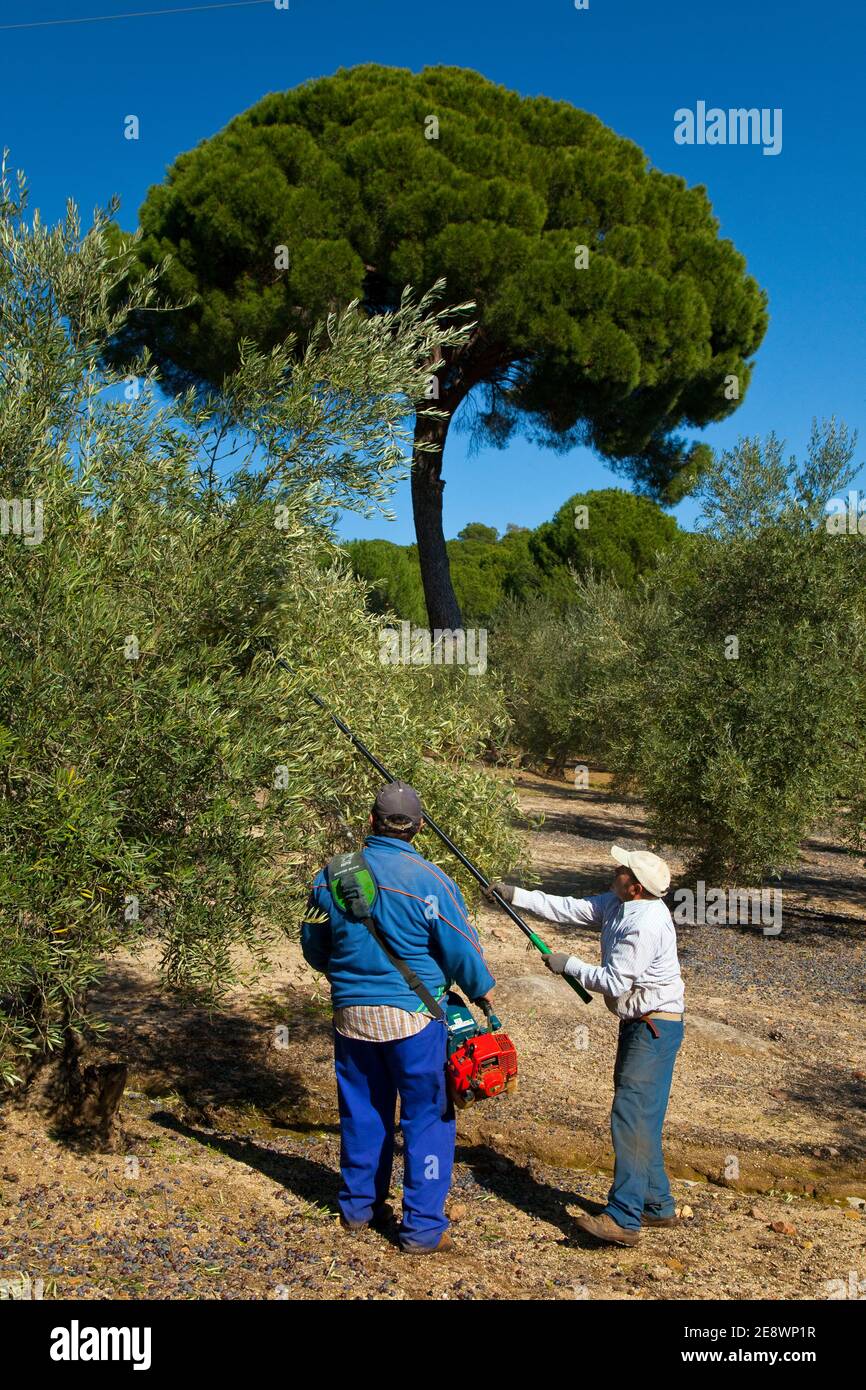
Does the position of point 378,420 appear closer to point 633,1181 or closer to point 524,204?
point 633,1181

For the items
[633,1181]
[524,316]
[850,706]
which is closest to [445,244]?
[524,316]

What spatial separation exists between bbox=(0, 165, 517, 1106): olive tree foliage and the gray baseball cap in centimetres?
34

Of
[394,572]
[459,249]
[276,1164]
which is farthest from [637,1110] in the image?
[394,572]

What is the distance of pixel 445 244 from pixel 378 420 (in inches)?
544

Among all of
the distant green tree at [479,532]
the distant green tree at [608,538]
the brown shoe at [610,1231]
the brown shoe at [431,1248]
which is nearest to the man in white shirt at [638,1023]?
the brown shoe at [610,1231]

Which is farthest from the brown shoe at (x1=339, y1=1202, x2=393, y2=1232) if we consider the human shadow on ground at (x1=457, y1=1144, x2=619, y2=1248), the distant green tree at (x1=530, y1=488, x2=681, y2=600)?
the distant green tree at (x1=530, y1=488, x2=681, y2=600)

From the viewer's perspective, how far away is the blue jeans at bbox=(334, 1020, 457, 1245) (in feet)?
15.9

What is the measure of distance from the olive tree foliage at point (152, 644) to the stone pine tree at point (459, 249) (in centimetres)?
1170

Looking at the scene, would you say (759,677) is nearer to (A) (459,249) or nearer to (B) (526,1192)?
(B) (526,1192)

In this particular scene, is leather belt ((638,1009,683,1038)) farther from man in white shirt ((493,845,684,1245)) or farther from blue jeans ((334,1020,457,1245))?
blue jeans ((334,1020,457,1245))

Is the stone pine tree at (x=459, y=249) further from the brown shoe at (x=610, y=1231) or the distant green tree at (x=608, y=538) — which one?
the distant green tree at (x=608, y=538)

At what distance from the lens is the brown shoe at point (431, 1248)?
486 centimetres

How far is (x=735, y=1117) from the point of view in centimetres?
738

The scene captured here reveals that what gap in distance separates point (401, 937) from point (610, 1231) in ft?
5.76
